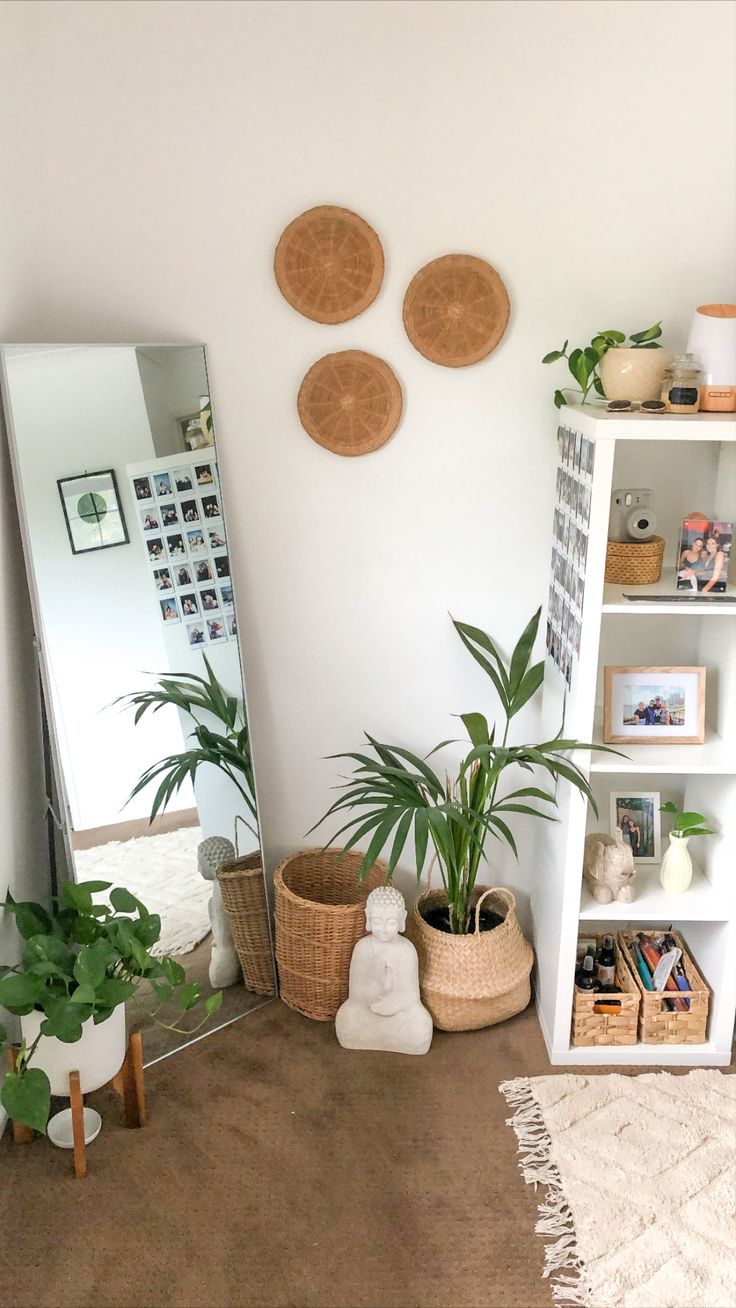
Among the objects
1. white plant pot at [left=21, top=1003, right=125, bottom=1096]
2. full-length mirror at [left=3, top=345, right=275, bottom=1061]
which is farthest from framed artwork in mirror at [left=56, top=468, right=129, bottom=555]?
white plant pot at [left=21, top=1003, right=125, bottom=1096]

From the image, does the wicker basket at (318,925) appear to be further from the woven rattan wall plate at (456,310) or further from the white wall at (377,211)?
the woven rattan wall plate at (456,310)

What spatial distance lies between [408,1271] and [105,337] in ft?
6.29

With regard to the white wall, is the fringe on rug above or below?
below

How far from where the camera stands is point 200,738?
235 cm

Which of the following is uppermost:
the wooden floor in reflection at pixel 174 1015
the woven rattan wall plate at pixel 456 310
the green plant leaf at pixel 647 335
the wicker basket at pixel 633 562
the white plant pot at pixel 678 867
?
the woven rattan wall plate at pixel 456 310

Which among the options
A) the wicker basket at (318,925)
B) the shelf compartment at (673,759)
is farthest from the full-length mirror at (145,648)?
the shelf compartment at (673,759)

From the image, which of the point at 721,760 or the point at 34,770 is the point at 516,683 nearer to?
the point at 721,760

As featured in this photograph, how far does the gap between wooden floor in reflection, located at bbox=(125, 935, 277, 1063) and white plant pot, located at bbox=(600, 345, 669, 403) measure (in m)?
1.52

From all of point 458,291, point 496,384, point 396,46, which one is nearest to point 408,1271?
point 496,384

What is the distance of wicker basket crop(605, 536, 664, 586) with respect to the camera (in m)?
2.16

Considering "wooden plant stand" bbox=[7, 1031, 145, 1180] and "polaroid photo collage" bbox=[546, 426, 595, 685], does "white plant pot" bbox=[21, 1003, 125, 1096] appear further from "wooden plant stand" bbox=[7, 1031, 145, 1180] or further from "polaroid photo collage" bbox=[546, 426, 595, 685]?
"polaroid photo collage" bbox=[546, 426, 595, 685]

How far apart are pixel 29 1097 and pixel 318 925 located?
2.54 feet

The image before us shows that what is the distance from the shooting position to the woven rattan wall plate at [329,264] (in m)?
2.21

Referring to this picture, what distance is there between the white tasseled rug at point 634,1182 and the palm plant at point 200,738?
91cm
